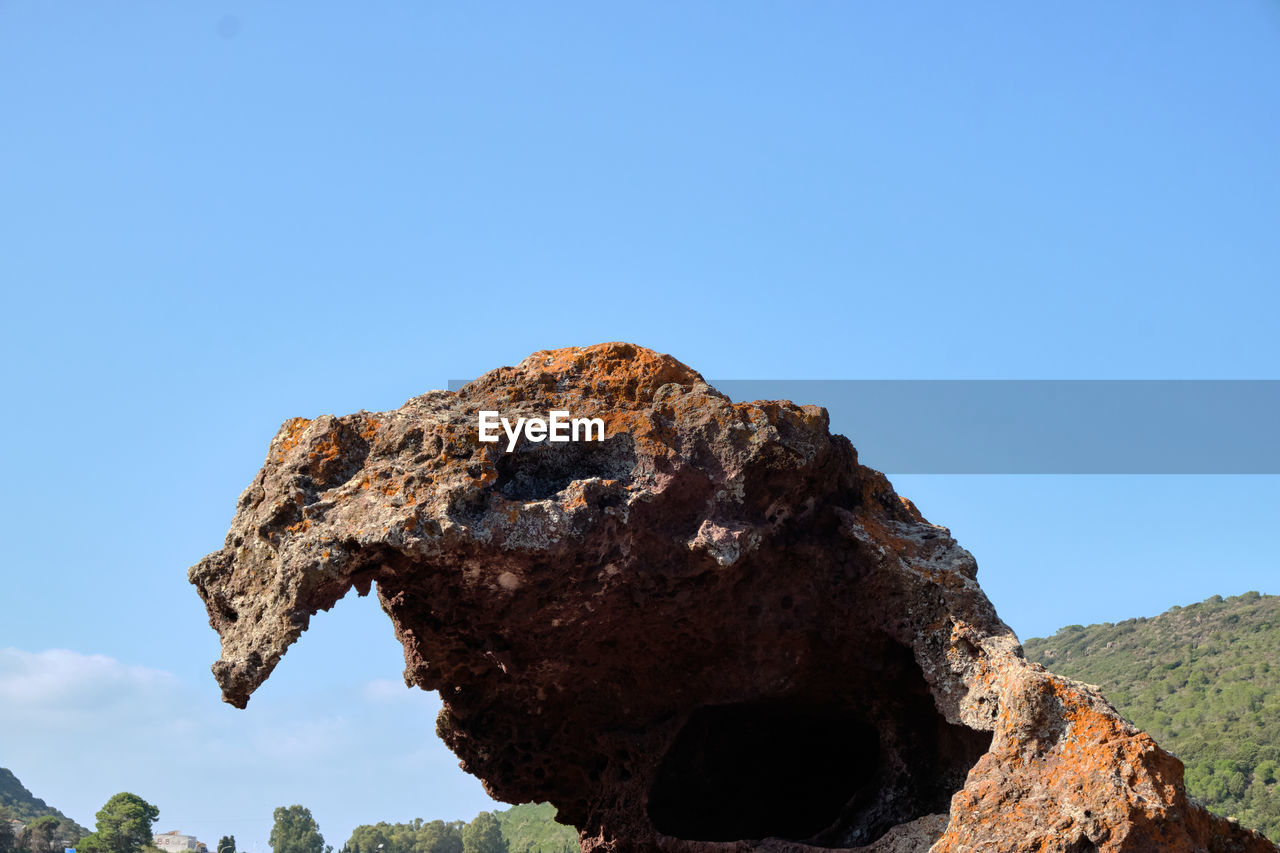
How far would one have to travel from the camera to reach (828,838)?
10367 millimetres

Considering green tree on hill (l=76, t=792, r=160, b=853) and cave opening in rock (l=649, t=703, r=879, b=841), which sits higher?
green tree on hill (l=76, t=792, r=160, b=853)

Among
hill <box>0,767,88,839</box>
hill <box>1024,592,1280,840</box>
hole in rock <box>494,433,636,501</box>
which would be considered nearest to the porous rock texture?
hole in rock <box>494,433,636,501</box>

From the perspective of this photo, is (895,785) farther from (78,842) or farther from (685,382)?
(78,842)

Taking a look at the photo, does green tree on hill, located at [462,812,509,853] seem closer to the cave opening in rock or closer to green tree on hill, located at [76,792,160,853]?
green tree on hill, located at [76,792,160,853]

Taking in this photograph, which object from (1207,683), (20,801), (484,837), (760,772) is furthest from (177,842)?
(760,772)

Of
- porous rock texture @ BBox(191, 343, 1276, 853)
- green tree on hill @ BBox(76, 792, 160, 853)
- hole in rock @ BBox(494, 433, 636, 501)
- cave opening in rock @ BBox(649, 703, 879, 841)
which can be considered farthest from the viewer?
green tree on hill @ BBox(76, 792, 160, 853)

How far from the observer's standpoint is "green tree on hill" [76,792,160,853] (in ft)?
169

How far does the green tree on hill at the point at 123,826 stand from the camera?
169 feet

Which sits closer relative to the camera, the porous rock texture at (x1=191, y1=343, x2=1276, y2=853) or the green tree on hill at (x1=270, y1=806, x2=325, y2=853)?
the porous rock texture at (x1=191, y1=343, x2=1276, y2=853)

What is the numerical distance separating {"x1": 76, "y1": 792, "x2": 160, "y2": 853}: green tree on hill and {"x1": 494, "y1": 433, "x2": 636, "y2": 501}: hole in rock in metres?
47.7

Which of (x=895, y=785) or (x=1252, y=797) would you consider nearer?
(x=895, y=785)

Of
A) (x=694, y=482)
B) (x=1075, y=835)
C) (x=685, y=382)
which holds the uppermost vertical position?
(x=685, y=382)

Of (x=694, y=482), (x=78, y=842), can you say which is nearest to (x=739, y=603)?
(x=694, y=482)

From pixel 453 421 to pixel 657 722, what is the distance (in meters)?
3.29
